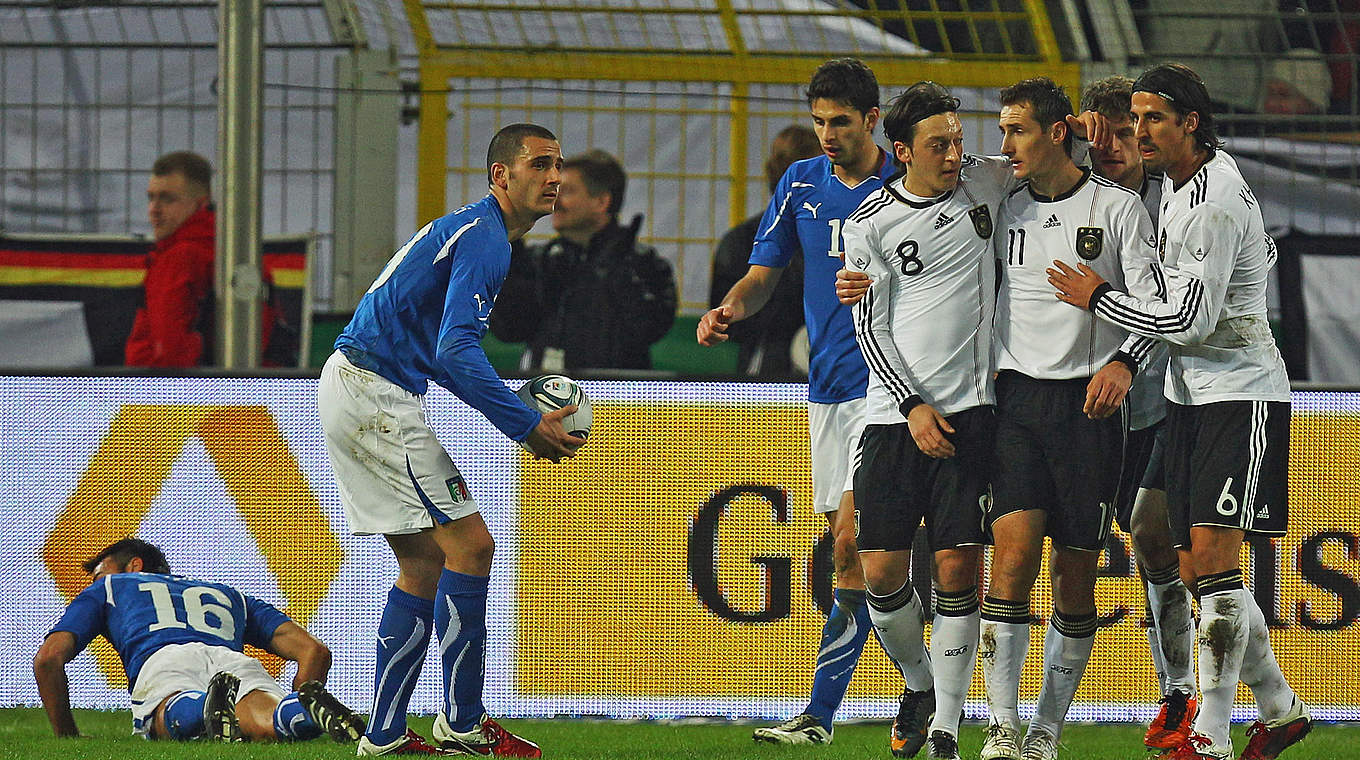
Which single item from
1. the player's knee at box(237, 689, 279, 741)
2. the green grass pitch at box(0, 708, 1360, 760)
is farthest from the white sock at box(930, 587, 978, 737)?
the player's knee at box(237, 689, 279, 741)

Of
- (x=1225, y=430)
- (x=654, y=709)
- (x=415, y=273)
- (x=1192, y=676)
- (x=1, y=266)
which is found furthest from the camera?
A: (x=1, y=266)

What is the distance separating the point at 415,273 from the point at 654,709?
195 centimetres

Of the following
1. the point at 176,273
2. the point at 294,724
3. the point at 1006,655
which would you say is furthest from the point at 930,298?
the point at 176,273

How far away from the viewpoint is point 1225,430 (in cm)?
482

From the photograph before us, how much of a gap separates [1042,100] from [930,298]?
64cm

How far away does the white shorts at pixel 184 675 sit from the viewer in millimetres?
5754

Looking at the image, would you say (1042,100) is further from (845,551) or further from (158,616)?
(158,616)

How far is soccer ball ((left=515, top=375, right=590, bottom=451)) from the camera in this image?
523cm

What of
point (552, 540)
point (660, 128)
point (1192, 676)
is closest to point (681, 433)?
point (552, 540)

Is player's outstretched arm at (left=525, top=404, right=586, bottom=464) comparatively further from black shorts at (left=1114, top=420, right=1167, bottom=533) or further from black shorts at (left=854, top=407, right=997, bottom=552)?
black shorts at (left=1114, top=420, right=1167, bottom=533)

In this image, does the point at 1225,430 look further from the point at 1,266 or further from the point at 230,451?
the point at 1,266

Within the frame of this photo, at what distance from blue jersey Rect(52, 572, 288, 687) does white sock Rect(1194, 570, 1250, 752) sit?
309 cm

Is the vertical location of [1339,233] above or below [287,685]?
above

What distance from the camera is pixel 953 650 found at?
493 cm
